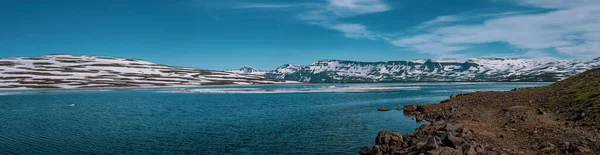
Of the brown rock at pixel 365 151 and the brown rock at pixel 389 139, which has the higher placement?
the brown rock at pixel 389 139

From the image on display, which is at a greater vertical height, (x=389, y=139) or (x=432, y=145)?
(x=432, y=145)

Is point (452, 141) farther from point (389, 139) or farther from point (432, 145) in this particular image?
point (389, 139)

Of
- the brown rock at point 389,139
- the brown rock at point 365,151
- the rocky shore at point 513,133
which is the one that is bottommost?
the brown rock at point 365,151

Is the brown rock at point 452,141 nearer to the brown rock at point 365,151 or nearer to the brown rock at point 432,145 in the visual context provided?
the brown rock at point 432,145

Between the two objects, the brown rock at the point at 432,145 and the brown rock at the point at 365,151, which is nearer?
the brown rock at the point at 432,145

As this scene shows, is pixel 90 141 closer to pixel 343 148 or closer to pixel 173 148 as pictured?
pixel 173 148

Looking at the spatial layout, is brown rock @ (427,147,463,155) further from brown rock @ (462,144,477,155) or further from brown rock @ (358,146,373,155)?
brown rock @ (358,146,373,155)

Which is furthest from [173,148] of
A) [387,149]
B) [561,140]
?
[561,140]

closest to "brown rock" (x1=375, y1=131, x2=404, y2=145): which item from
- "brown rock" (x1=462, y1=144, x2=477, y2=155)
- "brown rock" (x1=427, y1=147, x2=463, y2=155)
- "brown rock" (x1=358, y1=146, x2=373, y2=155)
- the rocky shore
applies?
the rocky shore

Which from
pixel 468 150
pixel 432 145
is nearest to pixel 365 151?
pixel 432 145

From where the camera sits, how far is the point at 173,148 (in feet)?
101

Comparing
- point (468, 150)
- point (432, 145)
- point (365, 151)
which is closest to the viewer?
point (468, 150)

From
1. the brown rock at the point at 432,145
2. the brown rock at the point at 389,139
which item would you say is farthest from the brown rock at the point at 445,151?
the brown rock at the point at 389,139

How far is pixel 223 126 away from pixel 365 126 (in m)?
15.7
